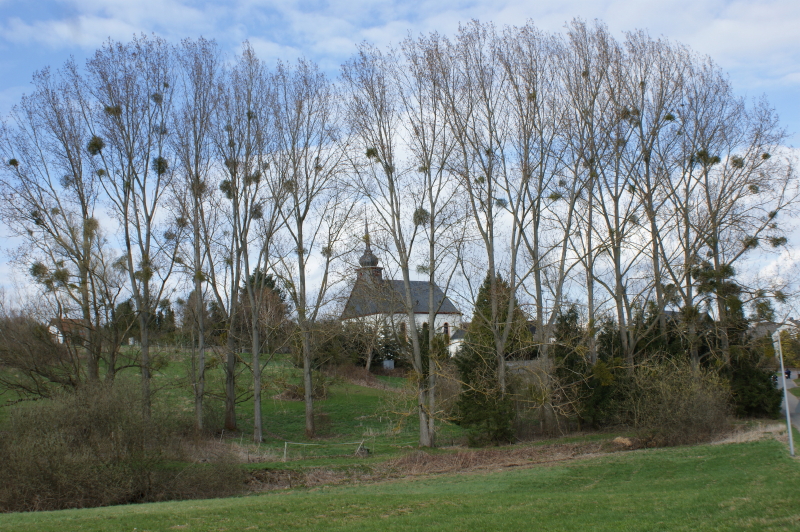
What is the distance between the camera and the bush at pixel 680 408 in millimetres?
19578

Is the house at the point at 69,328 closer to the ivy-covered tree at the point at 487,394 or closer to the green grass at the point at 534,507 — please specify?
the green grass at the point at 534,507

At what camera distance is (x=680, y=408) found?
64.2 feet

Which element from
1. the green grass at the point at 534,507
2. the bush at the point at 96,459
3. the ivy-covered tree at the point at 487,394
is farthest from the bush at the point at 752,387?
the bush at the point at 96,459

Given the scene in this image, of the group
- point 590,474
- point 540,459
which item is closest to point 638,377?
point 540,459

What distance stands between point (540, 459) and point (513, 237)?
9.48 m

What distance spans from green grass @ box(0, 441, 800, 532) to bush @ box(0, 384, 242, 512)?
2.27m

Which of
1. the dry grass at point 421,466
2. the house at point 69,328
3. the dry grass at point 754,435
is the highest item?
the house at point 69,328

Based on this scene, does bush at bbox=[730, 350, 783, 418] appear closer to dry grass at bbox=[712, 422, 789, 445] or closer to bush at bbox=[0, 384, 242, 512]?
dry grass at bbox=[712, 422, 789, 445]

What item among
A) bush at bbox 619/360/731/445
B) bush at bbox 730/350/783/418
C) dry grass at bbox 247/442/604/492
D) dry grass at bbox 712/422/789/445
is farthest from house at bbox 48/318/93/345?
bush at bbox 730/350/783/418

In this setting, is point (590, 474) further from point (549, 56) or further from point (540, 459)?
point (549, 56)

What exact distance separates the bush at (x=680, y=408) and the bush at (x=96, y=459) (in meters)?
13.8

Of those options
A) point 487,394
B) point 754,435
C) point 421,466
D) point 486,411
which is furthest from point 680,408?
point 421,466

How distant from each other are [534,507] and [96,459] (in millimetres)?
10158

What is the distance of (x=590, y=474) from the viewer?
569 inches
